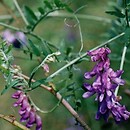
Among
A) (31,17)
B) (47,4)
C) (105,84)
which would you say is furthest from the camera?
(31,17)

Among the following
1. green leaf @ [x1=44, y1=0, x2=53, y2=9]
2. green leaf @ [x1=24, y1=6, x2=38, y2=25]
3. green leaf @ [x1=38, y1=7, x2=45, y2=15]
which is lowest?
green leaf @ [x1=24, y1=6, x2=38, y2=25]

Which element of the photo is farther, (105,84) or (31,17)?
(31,17)

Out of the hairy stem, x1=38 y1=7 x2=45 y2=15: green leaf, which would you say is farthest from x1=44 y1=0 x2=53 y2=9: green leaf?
the hairy stem

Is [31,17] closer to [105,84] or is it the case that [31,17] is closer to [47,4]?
[47,4]

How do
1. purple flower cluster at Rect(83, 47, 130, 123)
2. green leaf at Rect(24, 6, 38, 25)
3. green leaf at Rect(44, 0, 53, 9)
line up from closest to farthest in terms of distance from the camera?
purple flower cluster at Rect(83, 47, 130, 123) → green leaf at Rect(44, 0, 53, 9) → green leaf at Rect(24, 6, 38, 25)

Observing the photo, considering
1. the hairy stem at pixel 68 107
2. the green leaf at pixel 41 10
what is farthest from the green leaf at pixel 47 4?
the hairy stem at pixel 68 107

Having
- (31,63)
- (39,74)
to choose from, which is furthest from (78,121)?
(39,74)

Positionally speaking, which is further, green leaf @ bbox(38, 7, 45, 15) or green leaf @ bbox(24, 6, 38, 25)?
green leaf @ bbox(24, 6, 38, 25)

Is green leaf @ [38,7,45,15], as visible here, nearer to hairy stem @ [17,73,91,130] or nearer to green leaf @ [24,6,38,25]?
green leaf @ [24,6,38,25]

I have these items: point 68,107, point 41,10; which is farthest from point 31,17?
point 68,107

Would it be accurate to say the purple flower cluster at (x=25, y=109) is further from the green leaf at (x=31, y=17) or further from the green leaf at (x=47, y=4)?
the green leaf at (x=31, y=17)

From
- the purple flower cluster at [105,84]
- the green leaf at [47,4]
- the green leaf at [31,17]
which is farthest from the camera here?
the green leaf at [31,17]

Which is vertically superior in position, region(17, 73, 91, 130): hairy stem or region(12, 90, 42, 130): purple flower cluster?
region(12, 90, 42, 130): purple flower cluster
